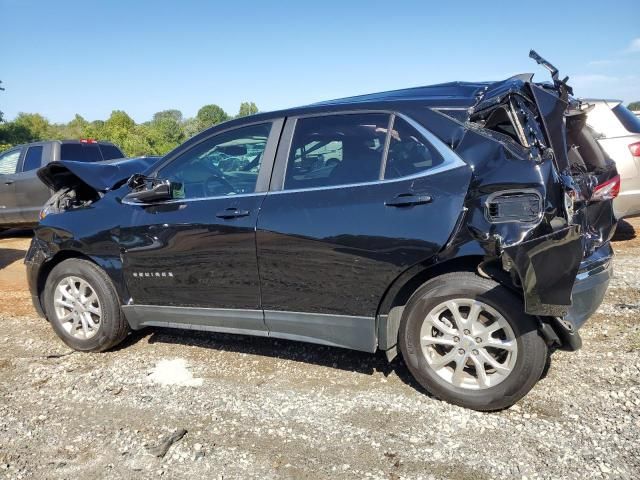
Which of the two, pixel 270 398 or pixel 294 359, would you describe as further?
pixel 294 359

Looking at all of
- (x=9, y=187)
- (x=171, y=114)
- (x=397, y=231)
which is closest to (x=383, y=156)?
(x=397, y=231)

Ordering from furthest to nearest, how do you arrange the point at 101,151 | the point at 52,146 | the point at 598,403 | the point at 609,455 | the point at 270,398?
1. the point at 101,151
2. the point at 52,146
3. the point at 270,398
4. the point at 598,403
5. the point at 609,455

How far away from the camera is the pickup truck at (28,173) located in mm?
9664

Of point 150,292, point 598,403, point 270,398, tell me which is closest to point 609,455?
point 598,403

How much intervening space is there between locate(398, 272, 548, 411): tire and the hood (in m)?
2.58

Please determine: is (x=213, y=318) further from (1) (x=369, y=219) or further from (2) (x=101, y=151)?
(2) (x=101, y=151)

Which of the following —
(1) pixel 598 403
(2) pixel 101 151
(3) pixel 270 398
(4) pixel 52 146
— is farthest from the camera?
(2) pixel 101 151

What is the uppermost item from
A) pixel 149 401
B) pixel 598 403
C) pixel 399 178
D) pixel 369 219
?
pixel 399 178

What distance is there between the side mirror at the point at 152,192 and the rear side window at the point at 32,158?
278 inches

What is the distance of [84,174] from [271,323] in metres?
2.19

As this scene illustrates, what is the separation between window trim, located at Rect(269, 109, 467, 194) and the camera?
296cm

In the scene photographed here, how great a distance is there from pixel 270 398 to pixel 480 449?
4.37 feet

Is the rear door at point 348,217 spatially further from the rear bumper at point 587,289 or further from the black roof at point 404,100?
the rear bumper at point 587,289

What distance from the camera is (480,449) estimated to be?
2676 mm
